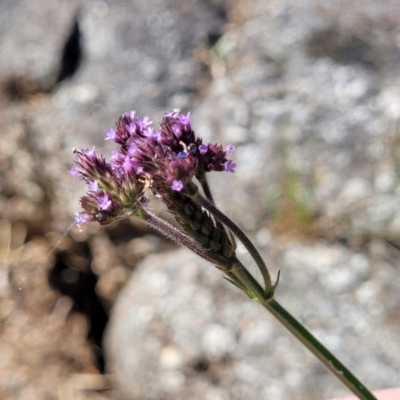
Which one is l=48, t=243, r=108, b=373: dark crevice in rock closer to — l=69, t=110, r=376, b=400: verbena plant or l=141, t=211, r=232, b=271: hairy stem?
l=69, t=110, r=376, b=400: verbena plant

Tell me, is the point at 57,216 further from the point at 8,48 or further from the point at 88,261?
the point at 8,48

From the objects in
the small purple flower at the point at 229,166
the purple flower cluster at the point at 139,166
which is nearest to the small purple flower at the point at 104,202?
the purple flower cluster at the point at 139,166

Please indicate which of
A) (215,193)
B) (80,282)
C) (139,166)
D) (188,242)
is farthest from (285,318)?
(80,282)

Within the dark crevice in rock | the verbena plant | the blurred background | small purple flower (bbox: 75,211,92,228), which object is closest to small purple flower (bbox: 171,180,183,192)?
the verbena plant

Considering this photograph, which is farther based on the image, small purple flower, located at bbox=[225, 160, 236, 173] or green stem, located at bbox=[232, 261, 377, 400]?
small purple flower, located at bbox=[225, 160, 236, 173]

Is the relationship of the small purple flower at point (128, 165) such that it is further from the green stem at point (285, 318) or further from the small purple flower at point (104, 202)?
the green stem at point (285, 318)

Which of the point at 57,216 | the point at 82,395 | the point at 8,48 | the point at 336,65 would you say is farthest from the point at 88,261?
the point at 336,65

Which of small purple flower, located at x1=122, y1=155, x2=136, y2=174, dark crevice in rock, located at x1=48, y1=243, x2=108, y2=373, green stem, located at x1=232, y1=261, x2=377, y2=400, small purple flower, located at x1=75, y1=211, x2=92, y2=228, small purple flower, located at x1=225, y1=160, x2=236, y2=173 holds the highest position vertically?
small purple flower, located at x1=122, y1=155, x2=136, y2=174
